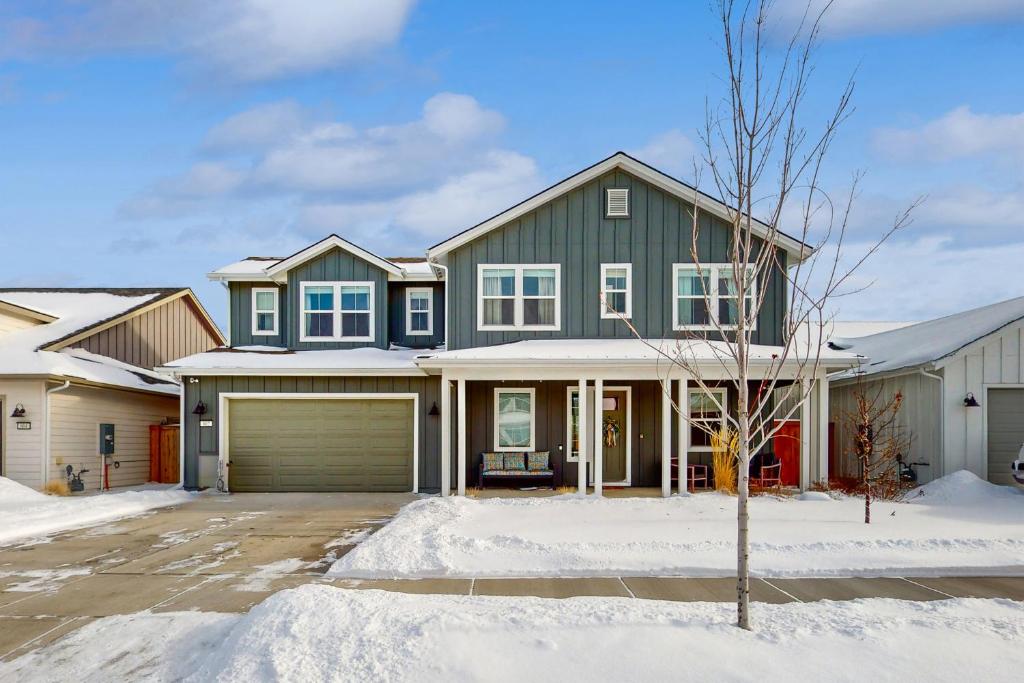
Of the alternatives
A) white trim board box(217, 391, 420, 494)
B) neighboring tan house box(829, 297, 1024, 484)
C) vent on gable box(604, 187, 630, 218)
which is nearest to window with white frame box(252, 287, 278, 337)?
white trim board box(217, 391, 420, 494)

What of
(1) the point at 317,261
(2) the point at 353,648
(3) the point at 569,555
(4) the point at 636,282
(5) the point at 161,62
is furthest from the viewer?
(1) the point at 317,261

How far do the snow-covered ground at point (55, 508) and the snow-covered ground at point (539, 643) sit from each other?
6.15m

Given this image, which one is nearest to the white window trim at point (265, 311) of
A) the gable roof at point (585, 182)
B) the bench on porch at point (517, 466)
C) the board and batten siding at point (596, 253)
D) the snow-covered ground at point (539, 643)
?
the gable roof at point (585, 182)

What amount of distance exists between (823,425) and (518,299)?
6788 mm

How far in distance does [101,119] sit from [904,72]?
57.3 ft

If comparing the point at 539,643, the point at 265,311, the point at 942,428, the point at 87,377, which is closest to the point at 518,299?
the point at 265,311

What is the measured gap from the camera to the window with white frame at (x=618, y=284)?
14.6 metres

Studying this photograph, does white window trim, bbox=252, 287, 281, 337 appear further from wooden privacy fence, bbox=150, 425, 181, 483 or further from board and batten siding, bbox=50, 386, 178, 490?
wooden privacy fence, bbox=150, 425, 181, 483

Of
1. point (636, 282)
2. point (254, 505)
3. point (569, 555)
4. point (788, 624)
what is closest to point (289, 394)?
point (254, 505)

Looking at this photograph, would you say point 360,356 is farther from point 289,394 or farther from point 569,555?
point 569,555

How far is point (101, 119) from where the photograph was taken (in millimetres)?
16766

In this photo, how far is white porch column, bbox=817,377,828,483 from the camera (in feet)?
43.8

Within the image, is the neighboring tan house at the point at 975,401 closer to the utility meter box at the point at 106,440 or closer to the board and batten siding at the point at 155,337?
the utility meter box at the point at 106,440

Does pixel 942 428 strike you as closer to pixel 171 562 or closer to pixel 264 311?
pixel 171 562
